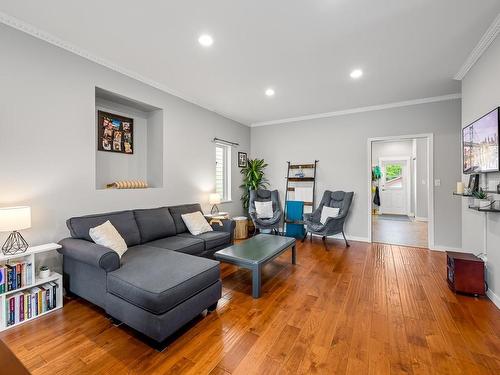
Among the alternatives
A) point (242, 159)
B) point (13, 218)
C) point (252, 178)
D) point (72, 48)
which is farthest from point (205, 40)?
point (252, 178)

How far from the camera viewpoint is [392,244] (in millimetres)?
4738

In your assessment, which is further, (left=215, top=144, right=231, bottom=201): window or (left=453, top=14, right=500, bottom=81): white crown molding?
(left=215, top=144, right=231, bottom=201): window

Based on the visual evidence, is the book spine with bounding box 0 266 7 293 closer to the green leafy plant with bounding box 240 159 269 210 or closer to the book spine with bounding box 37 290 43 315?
the book spine with bounding box 37 290 43 315

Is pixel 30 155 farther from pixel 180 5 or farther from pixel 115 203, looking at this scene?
pixel 180 5

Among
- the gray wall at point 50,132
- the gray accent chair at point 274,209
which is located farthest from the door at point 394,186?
the gray wall at point 50,132

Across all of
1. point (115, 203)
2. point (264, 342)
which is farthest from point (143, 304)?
point (115, 203)

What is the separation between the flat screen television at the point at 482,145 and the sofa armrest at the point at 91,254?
3.77 m

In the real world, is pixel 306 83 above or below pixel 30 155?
above

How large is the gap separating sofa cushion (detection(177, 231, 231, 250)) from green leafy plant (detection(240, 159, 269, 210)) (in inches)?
89.0

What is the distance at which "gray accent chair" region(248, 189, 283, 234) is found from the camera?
502cm

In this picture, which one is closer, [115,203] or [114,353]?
[114,353]

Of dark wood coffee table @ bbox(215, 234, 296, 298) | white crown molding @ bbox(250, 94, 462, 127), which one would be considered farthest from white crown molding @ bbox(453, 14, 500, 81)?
dark wood coffee table @ bbox(215, 234, 296, 298)

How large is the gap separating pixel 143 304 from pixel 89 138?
2.24 m

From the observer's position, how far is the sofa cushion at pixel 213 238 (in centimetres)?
339
